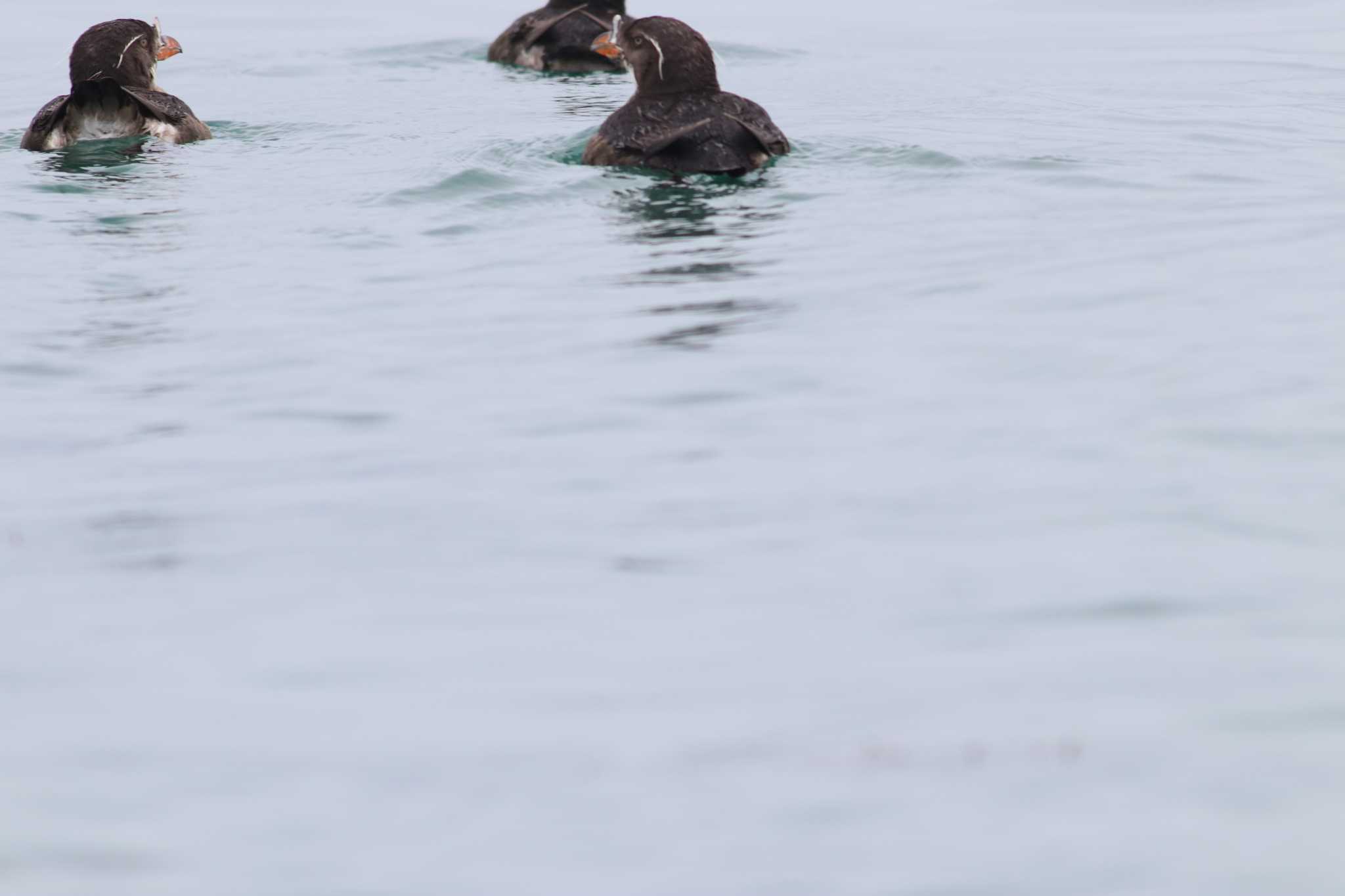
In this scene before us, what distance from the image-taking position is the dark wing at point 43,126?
10359 mm

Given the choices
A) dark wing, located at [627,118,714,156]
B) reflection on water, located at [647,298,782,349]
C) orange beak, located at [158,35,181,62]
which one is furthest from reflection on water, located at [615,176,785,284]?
orange beak, located at [158,35,181,62]

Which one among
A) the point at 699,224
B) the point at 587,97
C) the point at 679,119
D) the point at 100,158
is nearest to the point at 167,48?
the point at 100,158

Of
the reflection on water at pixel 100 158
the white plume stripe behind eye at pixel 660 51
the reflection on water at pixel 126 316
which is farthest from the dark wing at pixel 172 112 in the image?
the reflection on water at pixel 126 316

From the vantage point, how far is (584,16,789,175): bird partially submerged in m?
8.93

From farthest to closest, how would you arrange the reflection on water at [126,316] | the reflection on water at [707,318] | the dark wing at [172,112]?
the dark wing at [172,112] < the reflection on water at [126,316] < the reflection on water at [707,318]

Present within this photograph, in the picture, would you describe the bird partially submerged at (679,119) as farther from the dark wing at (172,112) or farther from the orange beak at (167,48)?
the orange beak at (167,48)

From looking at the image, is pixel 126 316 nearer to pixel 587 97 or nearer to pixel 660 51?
pixel 660 51

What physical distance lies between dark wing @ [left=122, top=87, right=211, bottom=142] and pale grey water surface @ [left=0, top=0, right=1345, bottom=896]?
1.26 m

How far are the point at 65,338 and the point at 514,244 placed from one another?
2.18 m

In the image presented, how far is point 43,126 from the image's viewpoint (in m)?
10.4

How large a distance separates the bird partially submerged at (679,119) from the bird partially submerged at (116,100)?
2.81m

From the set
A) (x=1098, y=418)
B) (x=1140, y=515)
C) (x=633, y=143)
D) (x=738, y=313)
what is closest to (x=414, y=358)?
(x=738, y=313)

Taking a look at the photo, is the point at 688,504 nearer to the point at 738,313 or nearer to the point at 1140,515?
the point at 1140,515

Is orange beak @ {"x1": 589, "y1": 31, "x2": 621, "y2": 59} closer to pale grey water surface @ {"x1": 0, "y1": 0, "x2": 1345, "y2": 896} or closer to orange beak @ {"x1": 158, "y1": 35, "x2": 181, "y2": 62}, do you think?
pale grey water surface @ {"x1": 0, "y1": 0, "x2": 1345, "y2": 896}
